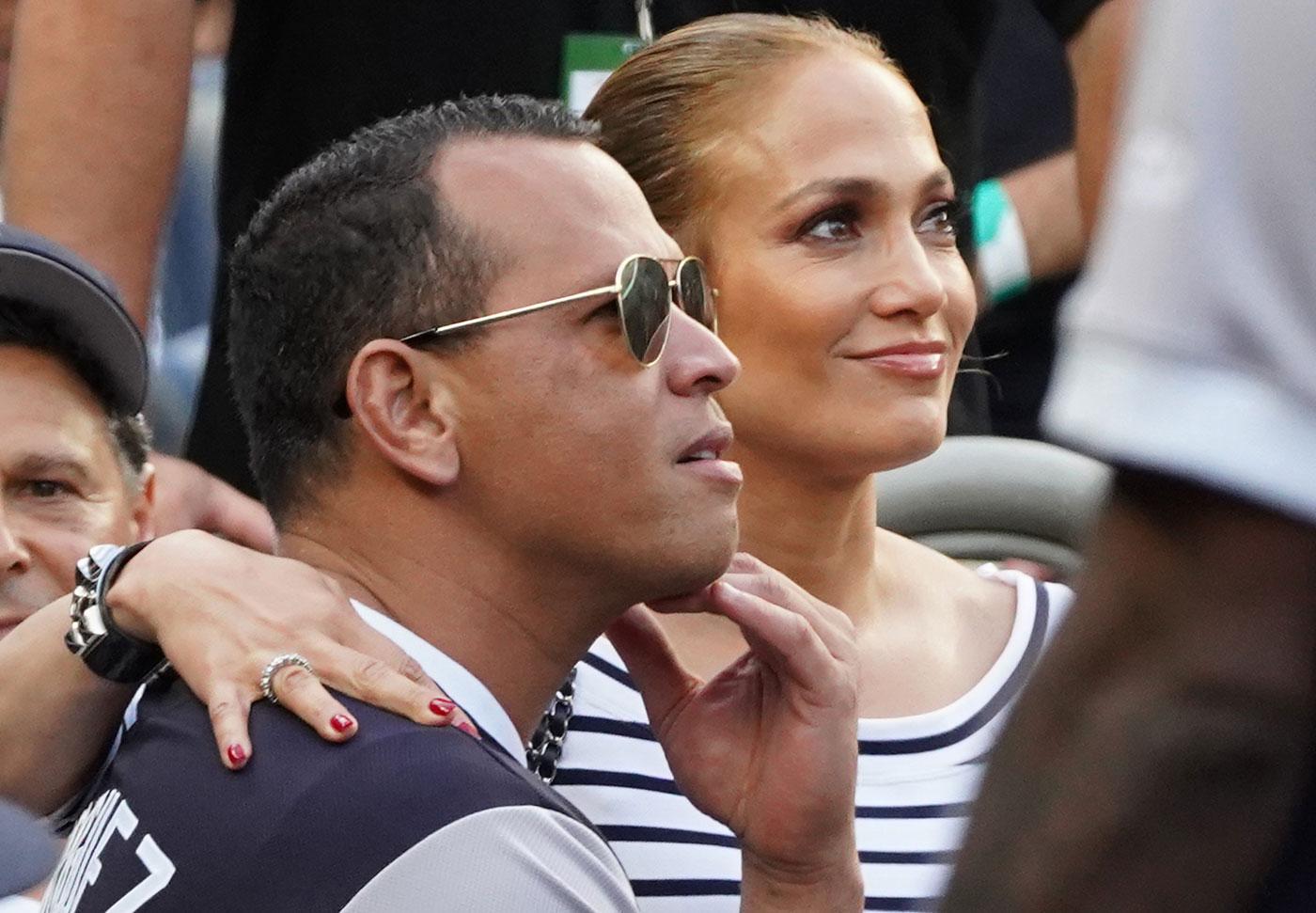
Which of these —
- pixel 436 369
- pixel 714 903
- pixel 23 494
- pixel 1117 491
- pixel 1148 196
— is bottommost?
pixel 714 903

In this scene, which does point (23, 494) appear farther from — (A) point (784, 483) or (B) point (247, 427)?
(A) point (784, 483)

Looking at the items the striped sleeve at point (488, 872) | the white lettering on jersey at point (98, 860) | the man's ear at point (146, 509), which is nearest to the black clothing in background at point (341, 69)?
the man's ear at point (146, 509)

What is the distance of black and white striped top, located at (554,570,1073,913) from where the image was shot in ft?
8.33

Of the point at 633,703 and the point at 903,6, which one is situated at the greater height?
the point at 903,6

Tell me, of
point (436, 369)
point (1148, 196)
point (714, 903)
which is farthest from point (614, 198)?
point (1148, 196)

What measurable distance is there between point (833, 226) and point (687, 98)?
257 millimetres

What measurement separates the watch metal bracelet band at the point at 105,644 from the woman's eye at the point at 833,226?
3.24 ft

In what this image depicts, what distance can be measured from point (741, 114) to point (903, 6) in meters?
0.72

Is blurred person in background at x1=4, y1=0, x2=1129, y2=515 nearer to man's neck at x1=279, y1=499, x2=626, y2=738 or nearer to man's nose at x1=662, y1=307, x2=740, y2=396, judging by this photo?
man's neck at x1=279, y1=499, x2=626, y2=738

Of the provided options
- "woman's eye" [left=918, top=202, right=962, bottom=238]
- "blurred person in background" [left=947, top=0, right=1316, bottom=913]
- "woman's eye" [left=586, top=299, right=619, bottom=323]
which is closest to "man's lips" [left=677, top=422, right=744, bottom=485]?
"woman's eye" [left=586, top=299, right=619, bottom=323]

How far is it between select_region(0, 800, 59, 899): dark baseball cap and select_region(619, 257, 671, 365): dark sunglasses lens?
876mm

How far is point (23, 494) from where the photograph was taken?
296cm

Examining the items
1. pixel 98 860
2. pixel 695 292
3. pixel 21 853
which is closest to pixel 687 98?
pixel 695 292

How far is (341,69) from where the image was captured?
11.0 ft
